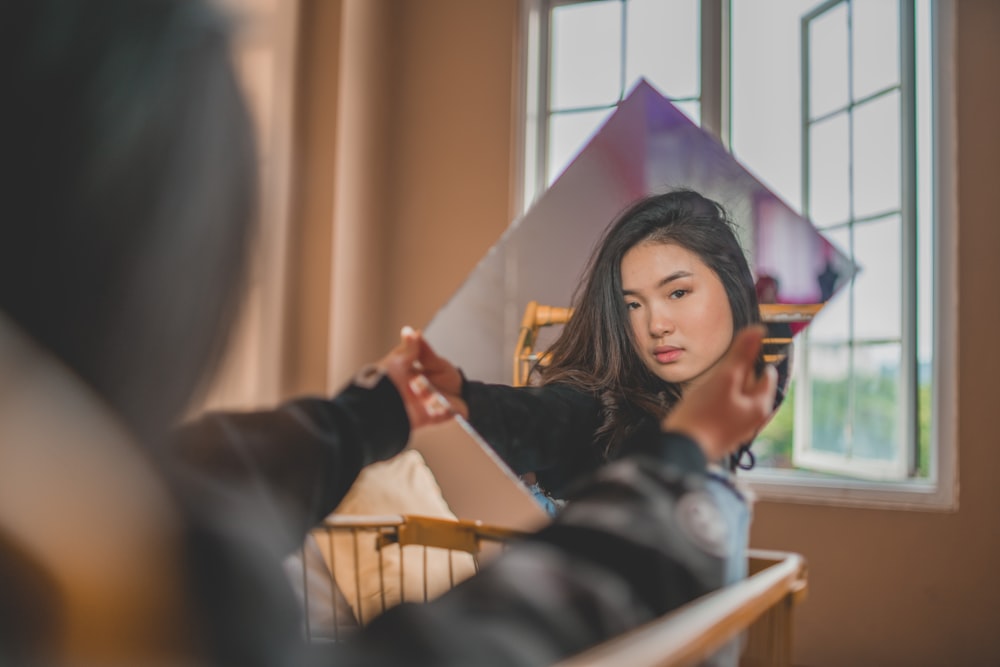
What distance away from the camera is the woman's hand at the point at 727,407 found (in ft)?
1.46

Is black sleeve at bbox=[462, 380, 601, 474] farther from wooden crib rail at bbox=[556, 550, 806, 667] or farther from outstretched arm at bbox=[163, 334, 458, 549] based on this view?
wooden crib rail at bbox=[556, 550, 806, 667]

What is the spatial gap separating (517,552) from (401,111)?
237 cm

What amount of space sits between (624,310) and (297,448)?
1.12 feet

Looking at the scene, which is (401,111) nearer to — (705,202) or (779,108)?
(779,108)

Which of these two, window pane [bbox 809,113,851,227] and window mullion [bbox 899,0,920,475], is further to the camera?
window pane [bbox 809,113,851,227]

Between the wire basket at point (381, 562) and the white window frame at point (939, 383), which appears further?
the white window frame at point (939, 383)

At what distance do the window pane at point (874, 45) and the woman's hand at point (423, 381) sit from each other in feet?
6.40

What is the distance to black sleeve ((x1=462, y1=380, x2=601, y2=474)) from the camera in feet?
2.32

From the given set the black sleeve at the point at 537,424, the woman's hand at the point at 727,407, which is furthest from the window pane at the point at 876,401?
the woman's hand at the point at 727,407

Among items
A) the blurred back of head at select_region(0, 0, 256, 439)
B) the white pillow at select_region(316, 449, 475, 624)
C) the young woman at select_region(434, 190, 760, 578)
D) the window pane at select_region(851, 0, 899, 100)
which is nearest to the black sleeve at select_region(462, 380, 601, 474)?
the young woman at select_region(434, 190, 760, 578)

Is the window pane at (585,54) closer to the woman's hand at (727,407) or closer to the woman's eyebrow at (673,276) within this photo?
the woman's eyebrow at (673,276)

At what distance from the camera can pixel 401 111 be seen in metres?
2.56

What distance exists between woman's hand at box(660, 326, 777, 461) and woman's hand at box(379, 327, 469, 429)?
0.26 metres

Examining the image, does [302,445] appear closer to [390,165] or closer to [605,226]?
[605,226]
